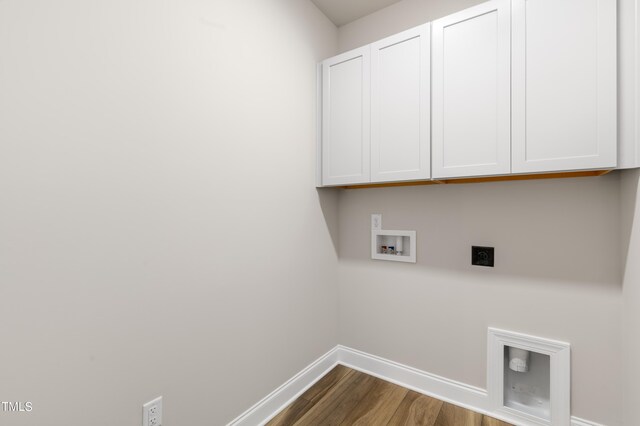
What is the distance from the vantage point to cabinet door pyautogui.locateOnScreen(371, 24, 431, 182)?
1.61 meters

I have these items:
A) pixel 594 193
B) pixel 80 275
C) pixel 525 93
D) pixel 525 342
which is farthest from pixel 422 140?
pixel 80 275

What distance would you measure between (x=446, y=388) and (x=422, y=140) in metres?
1.53

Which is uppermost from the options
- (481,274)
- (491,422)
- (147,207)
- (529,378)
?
(147,207)

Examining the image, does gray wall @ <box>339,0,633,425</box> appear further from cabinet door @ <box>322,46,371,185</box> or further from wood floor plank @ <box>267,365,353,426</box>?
cabinet door @ <box>322,46,371,185</box>

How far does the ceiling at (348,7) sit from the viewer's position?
1964 mm

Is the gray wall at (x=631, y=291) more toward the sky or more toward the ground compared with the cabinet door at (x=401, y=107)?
more toward the ground

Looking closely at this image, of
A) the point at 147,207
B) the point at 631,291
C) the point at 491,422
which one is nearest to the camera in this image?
the point at 147,207

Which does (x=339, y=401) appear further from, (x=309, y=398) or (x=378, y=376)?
(x=378, y=376)

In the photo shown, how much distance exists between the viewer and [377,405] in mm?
1739

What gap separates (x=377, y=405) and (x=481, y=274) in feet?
3.29

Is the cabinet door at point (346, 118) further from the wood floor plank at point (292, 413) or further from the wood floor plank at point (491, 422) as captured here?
the wood floor plank at point (491, 422)

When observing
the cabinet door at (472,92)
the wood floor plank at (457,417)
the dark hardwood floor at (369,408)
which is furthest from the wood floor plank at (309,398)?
the cabinet door at (472,92)

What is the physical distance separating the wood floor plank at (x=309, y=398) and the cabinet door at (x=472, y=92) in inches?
59.9

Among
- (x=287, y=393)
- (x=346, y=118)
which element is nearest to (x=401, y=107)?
(x=346, y=118)
